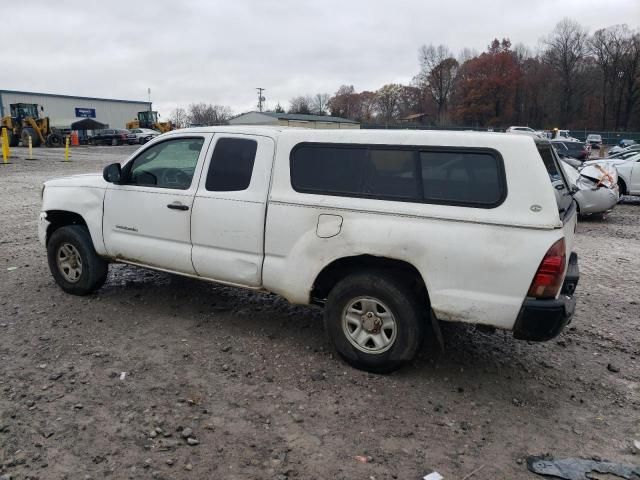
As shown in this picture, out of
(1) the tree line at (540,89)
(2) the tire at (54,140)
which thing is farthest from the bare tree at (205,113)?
(2) the tire at (54,140)

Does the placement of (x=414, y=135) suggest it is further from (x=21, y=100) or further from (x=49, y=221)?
(x=21, y=100)

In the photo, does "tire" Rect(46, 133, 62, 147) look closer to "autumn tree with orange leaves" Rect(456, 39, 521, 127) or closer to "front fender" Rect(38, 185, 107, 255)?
"front fender" Rect(38, 185, 107, 255)

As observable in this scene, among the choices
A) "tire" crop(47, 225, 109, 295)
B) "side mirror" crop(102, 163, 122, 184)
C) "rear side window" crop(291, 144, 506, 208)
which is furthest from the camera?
"tire" crop(47, 225, 109, 295)

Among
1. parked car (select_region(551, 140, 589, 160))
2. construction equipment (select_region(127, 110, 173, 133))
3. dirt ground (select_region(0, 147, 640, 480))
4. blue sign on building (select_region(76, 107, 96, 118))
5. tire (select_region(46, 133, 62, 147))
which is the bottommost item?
A: dirt ground (select_region(0, 147, 640, 480))

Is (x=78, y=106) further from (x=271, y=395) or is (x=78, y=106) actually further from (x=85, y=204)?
(x=271, y=395)

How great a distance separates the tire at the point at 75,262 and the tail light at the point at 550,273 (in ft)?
14.1

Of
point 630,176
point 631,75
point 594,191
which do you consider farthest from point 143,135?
point 631,75

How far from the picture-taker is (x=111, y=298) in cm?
583

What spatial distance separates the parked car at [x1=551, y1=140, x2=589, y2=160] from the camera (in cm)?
2534

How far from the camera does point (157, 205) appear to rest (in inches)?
199

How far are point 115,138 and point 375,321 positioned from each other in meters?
49.1

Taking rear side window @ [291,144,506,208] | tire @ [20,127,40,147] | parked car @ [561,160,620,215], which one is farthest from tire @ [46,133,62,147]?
rear side window @ [291,144,506,208]

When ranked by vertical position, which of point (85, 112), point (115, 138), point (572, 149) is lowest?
point (572, 149)

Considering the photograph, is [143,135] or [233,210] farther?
Answer: [143,135]
